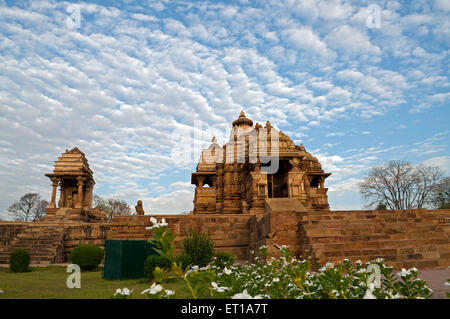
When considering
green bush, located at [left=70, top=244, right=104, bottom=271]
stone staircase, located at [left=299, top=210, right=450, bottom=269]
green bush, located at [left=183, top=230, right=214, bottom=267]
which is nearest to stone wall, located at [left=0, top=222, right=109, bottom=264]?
green bush, located at [left=70, top=244, right=104, bottom=271]

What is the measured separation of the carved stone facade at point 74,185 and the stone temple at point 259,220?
0.35 ft

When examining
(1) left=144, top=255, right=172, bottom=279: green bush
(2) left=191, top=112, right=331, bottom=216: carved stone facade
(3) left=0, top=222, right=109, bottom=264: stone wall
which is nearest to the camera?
(1) left=144, top=255, right=172, bottom=279: green bush

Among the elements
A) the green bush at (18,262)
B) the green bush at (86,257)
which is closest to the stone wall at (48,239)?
the green bush at (18,262)

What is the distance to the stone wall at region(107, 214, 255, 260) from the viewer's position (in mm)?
12977

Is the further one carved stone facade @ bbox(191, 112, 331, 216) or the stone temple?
carved stone facade @ bbox(191, 112, 331, 216)

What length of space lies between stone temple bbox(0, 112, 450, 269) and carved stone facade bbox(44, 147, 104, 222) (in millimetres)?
105

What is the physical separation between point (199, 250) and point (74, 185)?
29.8m

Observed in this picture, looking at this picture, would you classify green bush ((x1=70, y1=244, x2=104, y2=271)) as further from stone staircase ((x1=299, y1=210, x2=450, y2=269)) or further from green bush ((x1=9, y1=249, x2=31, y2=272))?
stone staircase ((x1=299, y1=210, x2=450, y2=269))

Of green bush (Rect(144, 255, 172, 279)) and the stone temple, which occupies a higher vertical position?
the stone temple

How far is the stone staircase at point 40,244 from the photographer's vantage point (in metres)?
15.4

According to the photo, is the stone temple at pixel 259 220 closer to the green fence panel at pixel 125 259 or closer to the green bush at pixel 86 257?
the green bush at pixel 86 257

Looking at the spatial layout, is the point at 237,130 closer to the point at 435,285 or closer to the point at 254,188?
the point at 254,188
